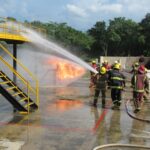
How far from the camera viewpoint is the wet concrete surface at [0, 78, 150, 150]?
9281mm

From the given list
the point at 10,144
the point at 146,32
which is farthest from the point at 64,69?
the point at 146,32

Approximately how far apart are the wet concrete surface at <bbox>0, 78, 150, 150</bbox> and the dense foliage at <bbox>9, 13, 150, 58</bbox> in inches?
2853

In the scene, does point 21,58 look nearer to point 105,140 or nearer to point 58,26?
point 105,140

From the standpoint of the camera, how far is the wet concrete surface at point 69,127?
30.5 ft

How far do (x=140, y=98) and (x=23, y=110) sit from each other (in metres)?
4.22

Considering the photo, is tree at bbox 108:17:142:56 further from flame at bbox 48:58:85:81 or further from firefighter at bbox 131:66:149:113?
firefighter at bbox 131:66:149:113

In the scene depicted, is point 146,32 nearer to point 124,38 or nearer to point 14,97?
point 124,38

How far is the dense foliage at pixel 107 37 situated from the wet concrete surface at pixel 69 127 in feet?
238

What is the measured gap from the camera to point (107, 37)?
361 ft

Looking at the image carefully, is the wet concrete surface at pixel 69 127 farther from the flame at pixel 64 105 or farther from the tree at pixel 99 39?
the tree at pixel 99 39

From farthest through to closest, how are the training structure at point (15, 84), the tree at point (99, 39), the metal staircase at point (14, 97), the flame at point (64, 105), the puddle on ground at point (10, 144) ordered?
the tree at point (99, 39) → the flame at point (64, 105) → the training structure at point (15, 84) → the metal staircase at point (14, 97) → the puddle on ground at point (10, 144)

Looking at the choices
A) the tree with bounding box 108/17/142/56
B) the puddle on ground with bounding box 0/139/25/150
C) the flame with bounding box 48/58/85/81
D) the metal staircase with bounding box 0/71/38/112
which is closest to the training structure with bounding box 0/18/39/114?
the metal staircase with bounding box 0/71/38/112

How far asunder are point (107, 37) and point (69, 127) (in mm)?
100176

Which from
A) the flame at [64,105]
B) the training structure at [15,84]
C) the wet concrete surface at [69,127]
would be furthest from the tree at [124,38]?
the wet concrete surface at [69,127]
